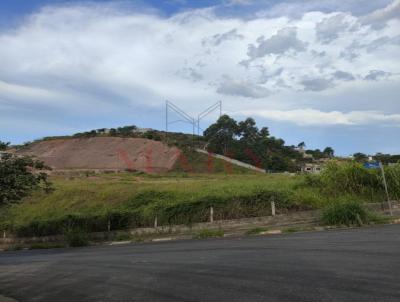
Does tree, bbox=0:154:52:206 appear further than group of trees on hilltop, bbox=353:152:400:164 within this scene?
No

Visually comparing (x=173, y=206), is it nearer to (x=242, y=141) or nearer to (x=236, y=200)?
(x=236, y=200)

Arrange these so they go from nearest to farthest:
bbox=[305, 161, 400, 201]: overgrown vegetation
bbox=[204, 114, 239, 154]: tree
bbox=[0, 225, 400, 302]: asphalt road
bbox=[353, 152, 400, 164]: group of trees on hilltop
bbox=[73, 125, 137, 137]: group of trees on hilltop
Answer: bbox=[0, 225, 400, 302]: asphalt road < bbox=[305, 161, 400, 201]: overgrown vegetation < bbox=[353, 152, 400, 164]: group of trees on hilltop < bbox=[204, 114, 239, 154]: tree < bbox=[73, 125, 137, 137]: group of trees on hilltop

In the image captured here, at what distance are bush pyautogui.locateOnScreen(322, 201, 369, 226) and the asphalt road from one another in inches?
319

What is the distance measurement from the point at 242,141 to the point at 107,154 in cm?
3101

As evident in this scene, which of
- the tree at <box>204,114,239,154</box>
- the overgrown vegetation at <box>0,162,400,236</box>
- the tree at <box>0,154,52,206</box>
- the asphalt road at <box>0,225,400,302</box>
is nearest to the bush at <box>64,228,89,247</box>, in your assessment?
the overgrown vegetation at <box>0,162,400,236</box>

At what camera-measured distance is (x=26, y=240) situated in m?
39.3

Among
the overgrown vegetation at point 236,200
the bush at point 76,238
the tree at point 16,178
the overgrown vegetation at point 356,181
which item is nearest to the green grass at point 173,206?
the overgrown vegetation at point 236,200

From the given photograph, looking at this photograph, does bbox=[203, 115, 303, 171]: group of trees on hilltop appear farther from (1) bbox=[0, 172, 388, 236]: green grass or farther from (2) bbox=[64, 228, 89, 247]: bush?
(2) bbox=[64, 228, 89, 247]: bush

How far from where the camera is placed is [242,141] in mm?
117312

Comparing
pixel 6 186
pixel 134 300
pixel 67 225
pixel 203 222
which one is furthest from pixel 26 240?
pixel 134 300

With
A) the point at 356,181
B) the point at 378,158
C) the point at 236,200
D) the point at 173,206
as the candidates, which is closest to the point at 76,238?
the point at 173,206

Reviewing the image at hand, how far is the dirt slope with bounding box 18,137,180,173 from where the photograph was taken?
354 ft

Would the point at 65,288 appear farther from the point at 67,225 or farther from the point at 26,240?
the point at 26,240

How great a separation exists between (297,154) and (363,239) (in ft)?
352
